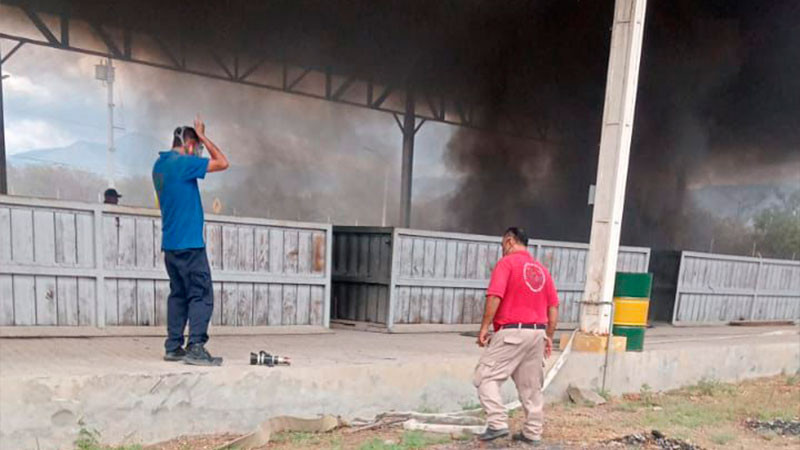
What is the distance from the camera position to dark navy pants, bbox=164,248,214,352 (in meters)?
3.63

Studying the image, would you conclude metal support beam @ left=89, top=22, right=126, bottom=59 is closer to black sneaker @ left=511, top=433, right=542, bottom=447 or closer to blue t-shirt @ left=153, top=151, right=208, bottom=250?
blue t-shirt @ left=153, top=151, right=208, bottom=250

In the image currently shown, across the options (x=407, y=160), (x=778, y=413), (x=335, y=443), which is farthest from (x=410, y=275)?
(x=407, y=160)

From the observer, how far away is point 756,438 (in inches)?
180

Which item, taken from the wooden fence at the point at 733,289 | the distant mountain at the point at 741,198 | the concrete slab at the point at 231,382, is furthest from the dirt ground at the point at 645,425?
the distant mountain at the point at 741,198

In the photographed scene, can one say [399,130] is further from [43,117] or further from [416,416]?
[416,416]

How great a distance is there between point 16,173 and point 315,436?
43.6 ft

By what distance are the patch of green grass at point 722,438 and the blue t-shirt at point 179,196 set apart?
15.0ft

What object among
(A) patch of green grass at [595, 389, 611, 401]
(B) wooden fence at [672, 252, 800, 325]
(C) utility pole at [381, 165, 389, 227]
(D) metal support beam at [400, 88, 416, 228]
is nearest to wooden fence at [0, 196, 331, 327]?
(A) patch of green grass at [595, 389, 611, 401]

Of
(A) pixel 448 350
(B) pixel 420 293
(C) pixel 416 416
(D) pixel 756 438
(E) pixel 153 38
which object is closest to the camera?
(C) pixel 416 416

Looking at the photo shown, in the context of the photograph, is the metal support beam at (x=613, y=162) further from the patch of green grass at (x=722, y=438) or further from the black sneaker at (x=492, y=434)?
the black sneaker at (x=492, y=434)

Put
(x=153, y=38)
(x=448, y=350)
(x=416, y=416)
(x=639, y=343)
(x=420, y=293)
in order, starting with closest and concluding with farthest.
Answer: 1. (x=416, y=416)
2. (x=448, y=350)
3. (x=639, y=343)
4. (x=420, y=293)
5. (x=153, y=38)

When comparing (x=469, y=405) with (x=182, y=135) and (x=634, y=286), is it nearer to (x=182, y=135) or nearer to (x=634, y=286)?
(x=634, y=286)

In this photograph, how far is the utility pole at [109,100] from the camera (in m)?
11.9

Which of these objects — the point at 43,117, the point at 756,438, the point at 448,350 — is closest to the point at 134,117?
the point at 43,117
